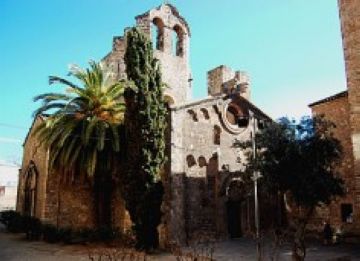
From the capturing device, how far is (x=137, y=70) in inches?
563

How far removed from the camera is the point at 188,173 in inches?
657

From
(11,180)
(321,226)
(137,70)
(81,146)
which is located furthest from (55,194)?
(11,180)

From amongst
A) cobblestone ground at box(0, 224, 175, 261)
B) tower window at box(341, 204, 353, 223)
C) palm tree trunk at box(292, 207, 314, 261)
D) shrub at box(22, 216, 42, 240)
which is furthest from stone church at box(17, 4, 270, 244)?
palm tree trunk at box(292, 207, 314, 261)

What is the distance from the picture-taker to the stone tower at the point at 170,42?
67.6 feet

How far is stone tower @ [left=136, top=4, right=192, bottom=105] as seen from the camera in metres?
20.6

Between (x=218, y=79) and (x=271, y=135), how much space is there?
33.3 ft

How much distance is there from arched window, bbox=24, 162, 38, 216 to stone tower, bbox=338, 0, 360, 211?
15006mm

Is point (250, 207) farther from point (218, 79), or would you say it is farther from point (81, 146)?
point (81, 146)

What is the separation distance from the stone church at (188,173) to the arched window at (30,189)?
2.0 inches

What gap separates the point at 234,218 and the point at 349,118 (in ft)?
24.2

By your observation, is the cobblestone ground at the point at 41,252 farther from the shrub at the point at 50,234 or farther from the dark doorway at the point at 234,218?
the dark doorway at the point at 234,218

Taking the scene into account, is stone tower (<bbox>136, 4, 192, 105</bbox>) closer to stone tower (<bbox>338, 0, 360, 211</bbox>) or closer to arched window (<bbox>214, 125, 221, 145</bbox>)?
arched window (<bbox>214, 125, 221, 145</bbox>)

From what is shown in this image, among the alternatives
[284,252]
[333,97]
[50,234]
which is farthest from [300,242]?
[50,234]

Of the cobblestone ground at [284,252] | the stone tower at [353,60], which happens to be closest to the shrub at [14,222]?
the cobblestone ground at [284,252]
